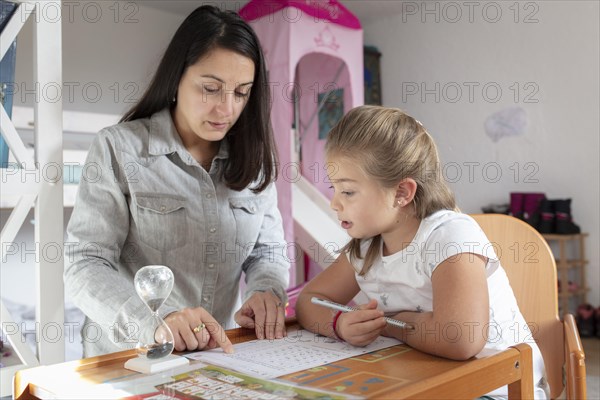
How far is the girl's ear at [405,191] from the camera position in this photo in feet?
3.88

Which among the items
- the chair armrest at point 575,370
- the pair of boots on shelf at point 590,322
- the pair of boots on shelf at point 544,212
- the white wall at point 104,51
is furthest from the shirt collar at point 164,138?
the pair of boots on shelf at point 590,322

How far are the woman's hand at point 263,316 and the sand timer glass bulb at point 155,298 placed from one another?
0.21 m

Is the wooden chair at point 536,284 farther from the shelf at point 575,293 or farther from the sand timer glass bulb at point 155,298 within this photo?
the shelf at point 575,293

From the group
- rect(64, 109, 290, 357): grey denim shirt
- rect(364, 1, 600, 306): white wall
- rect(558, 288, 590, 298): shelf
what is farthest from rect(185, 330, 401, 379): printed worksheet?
rect(364, 1, 600, 306): white wall

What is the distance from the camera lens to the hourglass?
90 centimetres

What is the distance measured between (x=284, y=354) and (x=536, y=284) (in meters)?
0.72

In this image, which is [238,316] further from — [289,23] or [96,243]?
[289,23]

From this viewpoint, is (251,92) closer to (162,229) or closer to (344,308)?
(162,229)

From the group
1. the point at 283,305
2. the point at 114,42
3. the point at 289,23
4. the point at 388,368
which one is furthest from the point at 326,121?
the point at 388,368

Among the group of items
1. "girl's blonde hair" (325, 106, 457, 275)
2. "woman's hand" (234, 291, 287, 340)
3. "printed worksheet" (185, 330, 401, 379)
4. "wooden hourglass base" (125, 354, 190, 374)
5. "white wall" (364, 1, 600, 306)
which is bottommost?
"printed worksheet" (185, 330, 401, 379)

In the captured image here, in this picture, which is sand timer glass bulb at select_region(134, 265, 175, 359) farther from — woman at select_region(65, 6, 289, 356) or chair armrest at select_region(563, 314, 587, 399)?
chair armrest at select_region(563, 314, 587, 399)

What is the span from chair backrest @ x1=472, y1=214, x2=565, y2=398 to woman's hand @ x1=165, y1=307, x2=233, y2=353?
2.50ft

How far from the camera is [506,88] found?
453 centimetres

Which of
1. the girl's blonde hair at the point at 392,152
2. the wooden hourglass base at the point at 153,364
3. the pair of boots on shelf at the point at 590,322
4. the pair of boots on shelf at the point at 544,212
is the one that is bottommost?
the pair of boots on shelf at the point at 590,322
